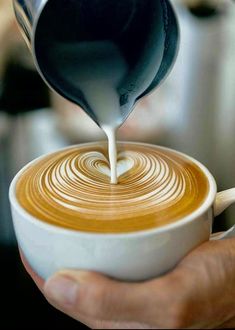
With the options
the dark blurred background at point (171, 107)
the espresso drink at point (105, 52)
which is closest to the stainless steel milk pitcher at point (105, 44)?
the espresso drink at point (105, 52)

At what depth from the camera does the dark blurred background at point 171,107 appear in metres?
1.12

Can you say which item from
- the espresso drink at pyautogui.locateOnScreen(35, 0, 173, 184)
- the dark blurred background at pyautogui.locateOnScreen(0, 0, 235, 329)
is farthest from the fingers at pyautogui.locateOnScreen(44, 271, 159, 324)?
the dark blurred background at pyautogui.locateOnScreen(0, 0, 235, 329)

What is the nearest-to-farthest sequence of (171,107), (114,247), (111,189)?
1. (114,247)
2. (111,189)
3. (171,107)

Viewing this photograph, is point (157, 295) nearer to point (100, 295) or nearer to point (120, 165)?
point (100, 295)

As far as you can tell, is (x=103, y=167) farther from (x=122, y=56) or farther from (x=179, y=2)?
(x=179, y=2)

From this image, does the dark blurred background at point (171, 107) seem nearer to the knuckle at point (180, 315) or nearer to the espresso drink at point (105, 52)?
the espresso drink at point (105, 52)

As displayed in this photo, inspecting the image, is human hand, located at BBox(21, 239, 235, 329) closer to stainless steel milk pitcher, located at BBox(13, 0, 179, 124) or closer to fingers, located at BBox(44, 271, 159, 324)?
fingers, located at BBox(44, 271, 159, 324)

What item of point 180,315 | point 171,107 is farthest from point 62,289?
point 171,107

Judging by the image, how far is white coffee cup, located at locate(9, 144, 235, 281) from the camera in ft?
1.49

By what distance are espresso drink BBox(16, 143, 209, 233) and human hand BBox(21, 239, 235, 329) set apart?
0.06 metres

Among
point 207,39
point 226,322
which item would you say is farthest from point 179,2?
point 226,322

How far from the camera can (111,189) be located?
1.90ft

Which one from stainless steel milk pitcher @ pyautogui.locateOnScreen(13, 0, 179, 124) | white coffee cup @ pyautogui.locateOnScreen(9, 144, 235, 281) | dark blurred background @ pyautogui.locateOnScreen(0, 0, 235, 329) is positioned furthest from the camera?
dark blurred background @ pyautogui.locateOnScreen(0, 0, 235, 329)

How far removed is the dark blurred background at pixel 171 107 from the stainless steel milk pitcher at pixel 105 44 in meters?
0.52
